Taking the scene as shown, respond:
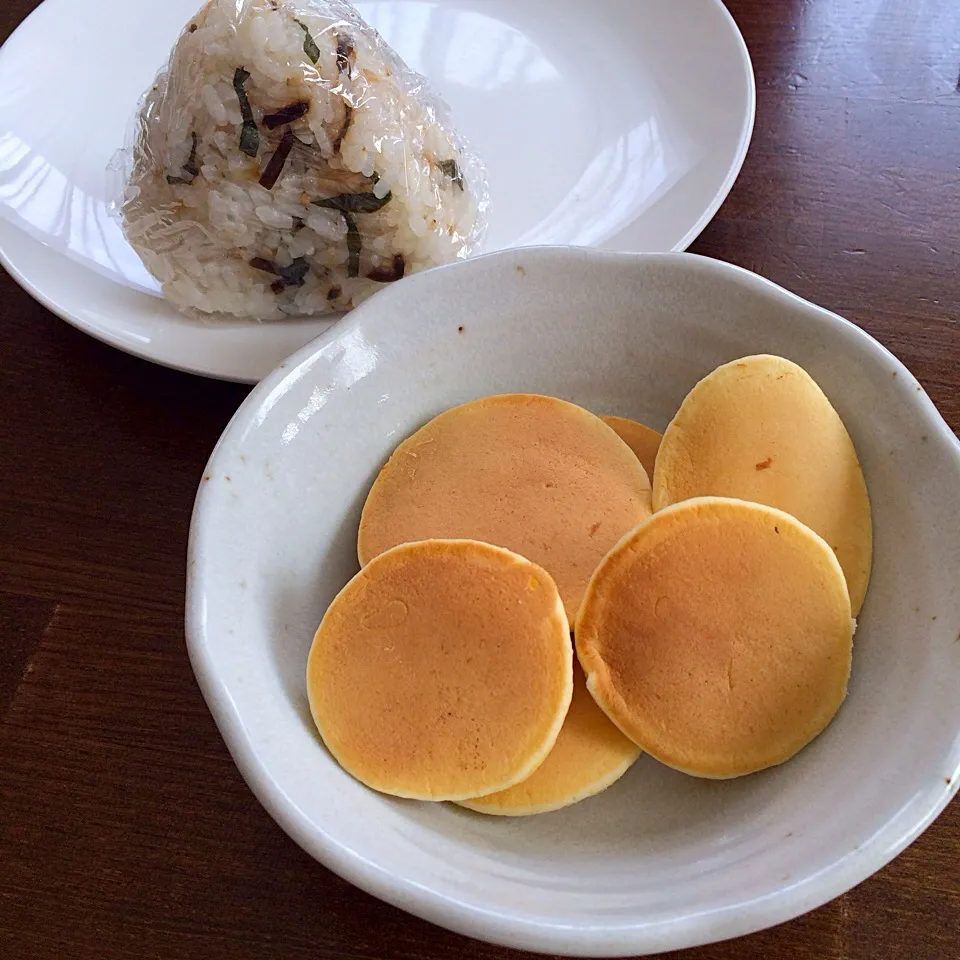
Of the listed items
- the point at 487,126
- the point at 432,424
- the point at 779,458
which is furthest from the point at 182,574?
the point at 487,126

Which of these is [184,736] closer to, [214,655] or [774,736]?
[214,655]

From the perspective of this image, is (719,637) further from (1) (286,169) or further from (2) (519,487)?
(1) (286,169)

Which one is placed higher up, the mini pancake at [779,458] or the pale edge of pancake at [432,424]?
the mini pancake at [779,458]

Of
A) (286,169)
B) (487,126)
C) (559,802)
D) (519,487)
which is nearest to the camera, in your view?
(559,802)

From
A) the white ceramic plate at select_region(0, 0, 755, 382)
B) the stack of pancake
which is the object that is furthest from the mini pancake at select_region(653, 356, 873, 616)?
the white ceramic plate at select_region(0, 0, 755, 382)

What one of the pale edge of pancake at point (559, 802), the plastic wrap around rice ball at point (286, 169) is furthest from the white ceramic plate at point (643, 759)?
the plastic wrap around rice ball at point (286, 169)

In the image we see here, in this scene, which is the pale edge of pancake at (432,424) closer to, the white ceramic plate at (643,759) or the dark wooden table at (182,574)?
the white ceramic plate at (643,759)
